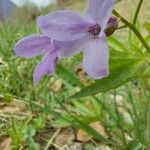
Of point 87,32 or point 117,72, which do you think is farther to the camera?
point 117,72

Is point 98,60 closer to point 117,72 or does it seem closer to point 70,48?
point 70,48

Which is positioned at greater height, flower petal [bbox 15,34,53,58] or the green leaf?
flower petal [bbox 15,34,53,58]

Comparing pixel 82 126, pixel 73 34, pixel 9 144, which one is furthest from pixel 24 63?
pixel 73 34

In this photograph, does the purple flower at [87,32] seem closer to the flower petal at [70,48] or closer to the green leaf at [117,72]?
the flower petal at [70,48]

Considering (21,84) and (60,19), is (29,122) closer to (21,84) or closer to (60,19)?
(21,84)

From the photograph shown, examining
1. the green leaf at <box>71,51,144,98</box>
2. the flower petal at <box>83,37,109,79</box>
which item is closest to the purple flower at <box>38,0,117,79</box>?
the flower petal at <box>83,37,109,79</box>

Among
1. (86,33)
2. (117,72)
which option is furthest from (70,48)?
(117,72)

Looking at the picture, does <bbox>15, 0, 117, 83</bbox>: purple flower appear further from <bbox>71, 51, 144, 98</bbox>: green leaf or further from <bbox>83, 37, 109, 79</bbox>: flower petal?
<bbox>71, 51, 144, 98</bbox>: green leaf
